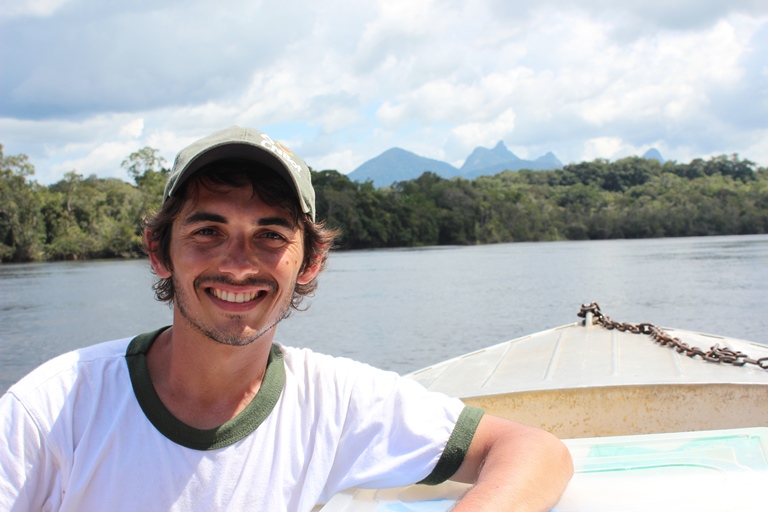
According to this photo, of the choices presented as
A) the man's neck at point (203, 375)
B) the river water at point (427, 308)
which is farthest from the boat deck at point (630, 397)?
the river water at point (427, 308)

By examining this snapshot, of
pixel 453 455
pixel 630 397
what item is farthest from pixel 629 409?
pixel 453 455

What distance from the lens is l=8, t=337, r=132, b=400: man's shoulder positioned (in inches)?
58.1

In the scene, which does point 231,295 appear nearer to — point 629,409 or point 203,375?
point 203,375

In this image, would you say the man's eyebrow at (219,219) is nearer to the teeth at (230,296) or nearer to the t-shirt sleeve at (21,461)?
the teeth at (230,296)

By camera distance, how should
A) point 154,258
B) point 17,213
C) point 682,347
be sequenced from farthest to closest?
point 17,213 → point 682,347 → point 154,258

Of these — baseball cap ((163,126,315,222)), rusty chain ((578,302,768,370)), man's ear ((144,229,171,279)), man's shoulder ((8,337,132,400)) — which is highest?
baseball cap ((163,126,315,222))

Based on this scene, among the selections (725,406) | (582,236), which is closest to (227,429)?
(725,406)

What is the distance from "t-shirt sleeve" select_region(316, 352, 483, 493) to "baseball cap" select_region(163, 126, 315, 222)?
514 millimetres

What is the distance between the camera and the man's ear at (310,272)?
1992 millimetres

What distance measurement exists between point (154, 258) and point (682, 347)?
355 centimetres

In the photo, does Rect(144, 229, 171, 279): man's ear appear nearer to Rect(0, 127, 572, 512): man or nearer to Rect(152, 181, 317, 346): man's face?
Rect(0, 127, 572, 512): man

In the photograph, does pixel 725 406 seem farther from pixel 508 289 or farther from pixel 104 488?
pixel 508 289

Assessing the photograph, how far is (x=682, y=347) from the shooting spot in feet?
14.2

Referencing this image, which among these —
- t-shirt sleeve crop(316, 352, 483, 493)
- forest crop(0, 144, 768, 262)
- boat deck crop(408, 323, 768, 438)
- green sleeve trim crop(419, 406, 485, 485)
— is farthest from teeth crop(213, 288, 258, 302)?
forest crop(0, 144, 768, 262)
